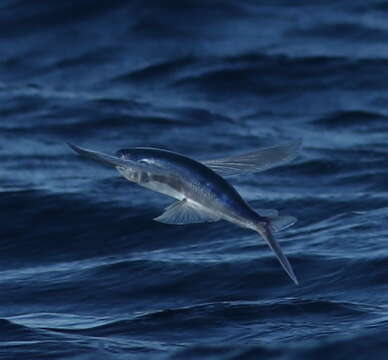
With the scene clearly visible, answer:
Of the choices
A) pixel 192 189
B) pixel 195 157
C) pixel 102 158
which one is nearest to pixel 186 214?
pixel 192 189

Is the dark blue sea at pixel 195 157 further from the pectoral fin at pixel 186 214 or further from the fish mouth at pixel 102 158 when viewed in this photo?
the fish mouth at pixel 102 158

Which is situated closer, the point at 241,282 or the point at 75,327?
the point at 75,327

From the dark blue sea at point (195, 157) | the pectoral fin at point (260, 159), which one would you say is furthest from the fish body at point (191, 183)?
the dark blue sea at point (195, 157)

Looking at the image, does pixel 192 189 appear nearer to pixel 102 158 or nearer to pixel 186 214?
pixel 186 214

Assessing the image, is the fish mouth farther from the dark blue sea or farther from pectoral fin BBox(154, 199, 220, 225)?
the dark blue sea

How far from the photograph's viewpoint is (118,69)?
15703 millimetres

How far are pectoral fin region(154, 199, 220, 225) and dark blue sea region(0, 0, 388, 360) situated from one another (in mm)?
920

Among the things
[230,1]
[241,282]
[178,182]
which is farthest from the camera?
[230,1]

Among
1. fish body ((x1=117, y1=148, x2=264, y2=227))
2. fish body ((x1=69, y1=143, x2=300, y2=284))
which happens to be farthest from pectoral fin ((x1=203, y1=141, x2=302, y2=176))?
fish body ((x1=117, y1=148, x2=264, y2=227))

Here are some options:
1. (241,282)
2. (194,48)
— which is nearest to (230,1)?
(194,48)

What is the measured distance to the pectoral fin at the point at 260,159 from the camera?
6.24 m

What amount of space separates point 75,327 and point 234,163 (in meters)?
1.81

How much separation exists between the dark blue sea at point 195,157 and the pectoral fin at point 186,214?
3.02 ft

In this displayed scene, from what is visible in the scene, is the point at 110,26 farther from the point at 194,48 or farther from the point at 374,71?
the point at 374,71
